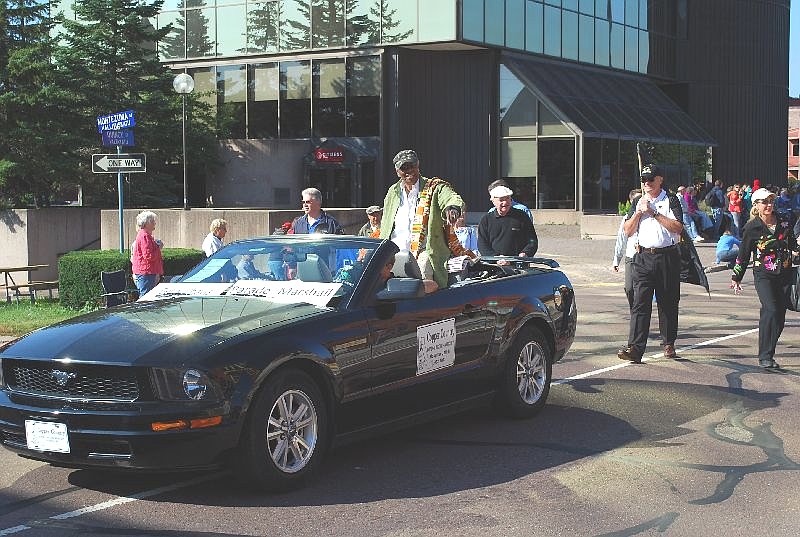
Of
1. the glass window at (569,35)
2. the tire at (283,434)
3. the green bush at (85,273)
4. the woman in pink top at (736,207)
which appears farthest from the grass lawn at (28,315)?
the glass window at (569,35)

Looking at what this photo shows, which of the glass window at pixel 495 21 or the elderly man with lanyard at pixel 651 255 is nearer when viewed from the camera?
the elderly man with lanyard at pixel 651 255

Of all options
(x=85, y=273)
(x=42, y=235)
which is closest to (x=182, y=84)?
(x=42, y=235)

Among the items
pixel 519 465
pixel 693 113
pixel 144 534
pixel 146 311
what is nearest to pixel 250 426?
pixel 144 534

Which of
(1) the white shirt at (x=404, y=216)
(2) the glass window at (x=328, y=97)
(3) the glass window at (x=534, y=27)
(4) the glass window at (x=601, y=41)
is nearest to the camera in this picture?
(1) the white shirt at (x=404, y=216)

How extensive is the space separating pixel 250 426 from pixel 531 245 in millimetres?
6003

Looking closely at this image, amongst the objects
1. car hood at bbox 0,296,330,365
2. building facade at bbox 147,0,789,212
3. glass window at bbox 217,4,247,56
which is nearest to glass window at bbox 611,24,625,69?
building facade at bbox 147,0,789,212

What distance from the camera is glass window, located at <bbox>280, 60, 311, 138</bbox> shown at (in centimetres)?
3916

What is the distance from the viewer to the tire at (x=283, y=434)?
5.97 meters

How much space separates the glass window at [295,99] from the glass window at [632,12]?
1428 centimetres

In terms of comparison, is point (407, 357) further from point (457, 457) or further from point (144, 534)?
point (144, 534)

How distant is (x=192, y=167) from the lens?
39.4 metres

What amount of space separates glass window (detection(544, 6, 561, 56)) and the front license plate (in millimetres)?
36005

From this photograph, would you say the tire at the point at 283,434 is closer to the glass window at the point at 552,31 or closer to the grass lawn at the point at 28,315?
the grass lawn at the point at 28,315

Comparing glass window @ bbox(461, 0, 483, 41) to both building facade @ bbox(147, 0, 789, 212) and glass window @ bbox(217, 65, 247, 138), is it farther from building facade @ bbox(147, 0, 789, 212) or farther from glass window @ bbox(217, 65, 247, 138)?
glass window @ bbox(217, 65, 247, 138)
